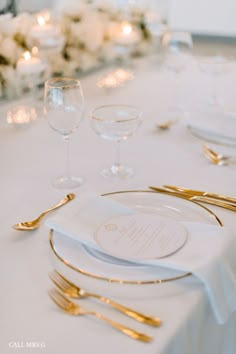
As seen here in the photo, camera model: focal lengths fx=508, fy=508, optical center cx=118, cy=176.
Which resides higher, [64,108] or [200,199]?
[64,108]

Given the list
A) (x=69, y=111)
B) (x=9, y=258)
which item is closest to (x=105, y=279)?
(x=9, y=258)

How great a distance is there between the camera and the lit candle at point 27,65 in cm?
165

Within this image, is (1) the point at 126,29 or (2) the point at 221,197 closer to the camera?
(2) the point at 221,197

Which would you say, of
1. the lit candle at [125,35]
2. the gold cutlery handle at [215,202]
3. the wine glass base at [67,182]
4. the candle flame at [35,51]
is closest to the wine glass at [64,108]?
the wine glass base at [67,182]

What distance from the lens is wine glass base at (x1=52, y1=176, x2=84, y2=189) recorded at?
1.09 metres

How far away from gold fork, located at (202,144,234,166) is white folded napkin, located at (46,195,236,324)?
0.38 meters

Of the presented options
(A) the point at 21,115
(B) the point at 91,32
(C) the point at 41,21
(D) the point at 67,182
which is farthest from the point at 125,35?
(D) the point at 67,182

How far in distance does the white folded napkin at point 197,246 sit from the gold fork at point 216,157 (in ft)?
1.25

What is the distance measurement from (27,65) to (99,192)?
753 mm

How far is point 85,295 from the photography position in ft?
2.37

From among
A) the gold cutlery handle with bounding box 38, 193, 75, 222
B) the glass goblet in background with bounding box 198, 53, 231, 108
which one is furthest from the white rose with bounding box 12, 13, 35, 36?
the gold cutlery handle with bounding box 38, 193, 75, 222

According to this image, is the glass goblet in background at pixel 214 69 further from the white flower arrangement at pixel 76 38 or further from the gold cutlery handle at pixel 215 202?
the gold cutlery handle at pixel 215 202

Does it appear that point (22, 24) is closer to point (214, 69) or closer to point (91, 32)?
point (91, 32)

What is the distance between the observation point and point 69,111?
1112 mm
